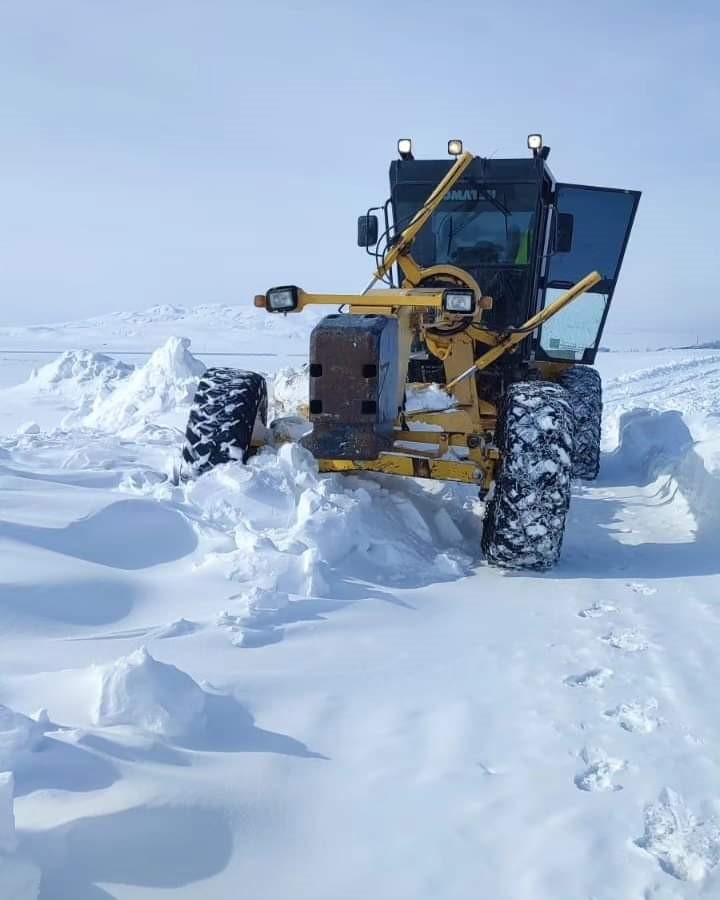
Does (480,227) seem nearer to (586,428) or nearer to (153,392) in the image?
(586,428)

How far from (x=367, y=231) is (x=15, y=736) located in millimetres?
5268

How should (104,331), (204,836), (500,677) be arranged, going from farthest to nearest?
(104,331) < (500,677) < (204,836)

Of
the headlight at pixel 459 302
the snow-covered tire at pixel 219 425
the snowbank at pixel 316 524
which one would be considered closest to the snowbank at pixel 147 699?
the snowbank at pixel 316 524

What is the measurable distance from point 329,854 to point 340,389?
303cm

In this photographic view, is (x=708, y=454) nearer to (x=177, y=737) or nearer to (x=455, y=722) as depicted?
(x=455, y=722)

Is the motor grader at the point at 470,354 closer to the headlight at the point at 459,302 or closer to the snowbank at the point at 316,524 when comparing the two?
the headlight at the point at 459,302

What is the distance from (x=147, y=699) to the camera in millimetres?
2457

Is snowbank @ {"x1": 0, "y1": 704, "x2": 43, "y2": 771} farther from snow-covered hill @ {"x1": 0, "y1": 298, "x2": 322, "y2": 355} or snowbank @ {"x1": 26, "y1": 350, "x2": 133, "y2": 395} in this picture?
snow-covered hill @ {"x1": 0, "y1": 298, "x2": 322, "y2": 355}

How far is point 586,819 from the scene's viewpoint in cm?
226

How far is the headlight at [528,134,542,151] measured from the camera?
287 inches

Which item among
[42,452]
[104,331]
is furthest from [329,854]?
[104,331]

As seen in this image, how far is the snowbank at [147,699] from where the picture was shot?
7.97ft

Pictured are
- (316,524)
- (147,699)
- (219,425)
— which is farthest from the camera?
(219,425)

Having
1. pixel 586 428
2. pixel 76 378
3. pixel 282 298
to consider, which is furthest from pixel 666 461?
pixel 76 378
